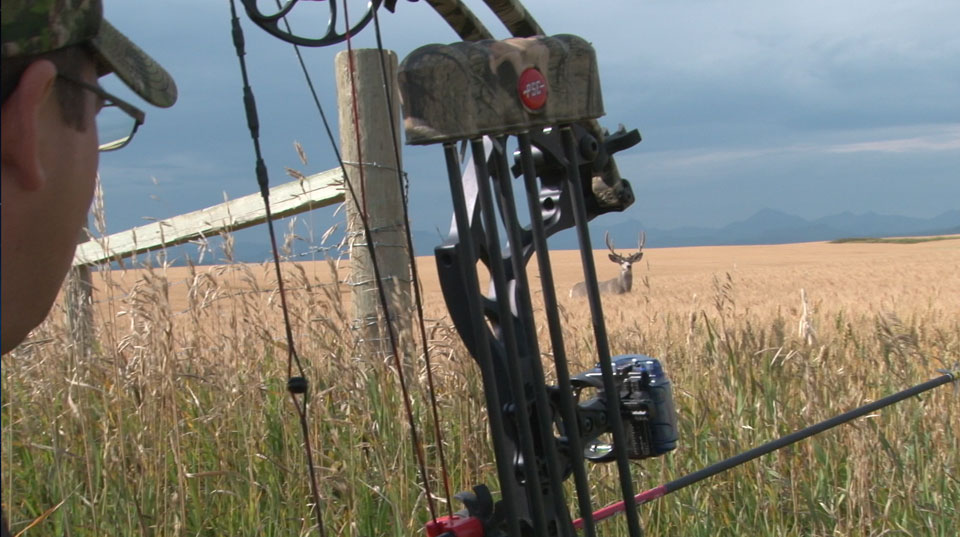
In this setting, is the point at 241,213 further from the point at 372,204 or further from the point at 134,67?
the point at 134,67

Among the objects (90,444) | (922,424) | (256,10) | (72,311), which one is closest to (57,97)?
(256,10)

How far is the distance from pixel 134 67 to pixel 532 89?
68cm

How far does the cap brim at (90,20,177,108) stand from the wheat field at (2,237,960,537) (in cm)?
167

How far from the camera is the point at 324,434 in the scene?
3111 millimetres

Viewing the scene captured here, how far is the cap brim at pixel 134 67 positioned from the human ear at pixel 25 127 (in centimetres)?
12

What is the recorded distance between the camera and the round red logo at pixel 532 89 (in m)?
1.45

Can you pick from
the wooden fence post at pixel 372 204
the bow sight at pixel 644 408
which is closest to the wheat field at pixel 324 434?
the wooden fence post at pixel 372 204

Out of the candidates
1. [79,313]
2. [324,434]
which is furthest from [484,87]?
[79,313]

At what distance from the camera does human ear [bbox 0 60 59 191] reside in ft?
2.38

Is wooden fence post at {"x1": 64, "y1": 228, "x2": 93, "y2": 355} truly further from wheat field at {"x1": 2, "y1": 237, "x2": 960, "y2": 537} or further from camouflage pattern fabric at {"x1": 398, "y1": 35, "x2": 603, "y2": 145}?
camouflage pattern fabric at {"x1": 398, "y1": 35, "x2": 603, "y2": 145}

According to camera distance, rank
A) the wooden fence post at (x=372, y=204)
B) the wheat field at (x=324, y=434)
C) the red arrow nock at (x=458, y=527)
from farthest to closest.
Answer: the wooden fence post at (x=372, y=204) < the wheat field at (x=324, y=434) < the red arrow nock at (x=458, y=527)

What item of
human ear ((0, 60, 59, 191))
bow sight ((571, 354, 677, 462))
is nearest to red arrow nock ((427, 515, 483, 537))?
bow sight ((571, 354, 677, 462))

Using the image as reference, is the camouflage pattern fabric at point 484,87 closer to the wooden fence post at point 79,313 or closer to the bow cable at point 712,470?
the bow cable at point 712,470

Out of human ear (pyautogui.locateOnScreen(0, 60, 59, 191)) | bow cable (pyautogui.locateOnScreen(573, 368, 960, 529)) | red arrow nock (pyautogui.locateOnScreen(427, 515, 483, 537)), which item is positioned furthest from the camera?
bow cable (pyautogui.locateOnScreen(573, 368, 960, 529))
